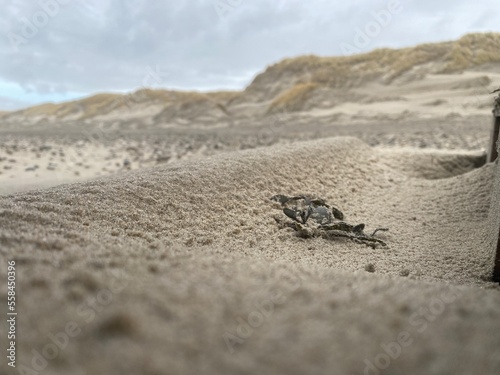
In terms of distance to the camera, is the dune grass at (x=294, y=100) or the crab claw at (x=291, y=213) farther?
the dune grass at (x=294, y=100)

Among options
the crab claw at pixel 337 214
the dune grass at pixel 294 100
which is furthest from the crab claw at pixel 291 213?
the dune grass at pixel 294 100

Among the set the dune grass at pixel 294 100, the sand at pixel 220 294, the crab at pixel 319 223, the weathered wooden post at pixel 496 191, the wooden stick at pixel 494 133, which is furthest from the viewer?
the dune grass at pixel 294 100

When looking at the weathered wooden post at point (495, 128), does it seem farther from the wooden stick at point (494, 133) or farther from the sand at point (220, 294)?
the sand at point (220, 294)

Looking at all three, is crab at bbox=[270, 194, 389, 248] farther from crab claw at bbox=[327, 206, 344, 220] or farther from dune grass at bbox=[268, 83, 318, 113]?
dune grass at bbox=[268, 83, 318, 113]

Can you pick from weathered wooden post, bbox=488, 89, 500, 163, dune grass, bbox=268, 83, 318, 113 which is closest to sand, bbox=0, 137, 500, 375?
weathered wooden post, bbox=488, 89, 500, 163

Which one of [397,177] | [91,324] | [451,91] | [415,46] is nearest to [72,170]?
[397,177]

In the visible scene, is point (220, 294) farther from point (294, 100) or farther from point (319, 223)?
point (294, 100)
